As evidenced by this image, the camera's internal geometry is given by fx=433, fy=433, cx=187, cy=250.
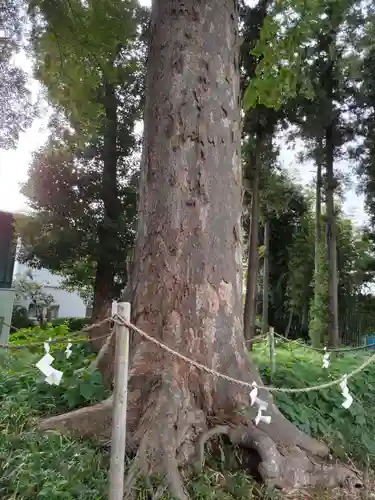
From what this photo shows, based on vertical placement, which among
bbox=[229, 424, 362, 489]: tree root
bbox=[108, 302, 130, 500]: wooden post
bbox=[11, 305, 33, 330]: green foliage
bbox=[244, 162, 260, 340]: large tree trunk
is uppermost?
bbox=[244, 162, 260, 340]: large tree trunk

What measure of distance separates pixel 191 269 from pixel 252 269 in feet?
23.9

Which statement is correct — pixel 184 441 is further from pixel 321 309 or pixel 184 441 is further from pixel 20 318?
pixel 20 318

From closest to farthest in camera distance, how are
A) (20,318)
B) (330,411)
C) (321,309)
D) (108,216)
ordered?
(330,411), (108,216), (321,309), (20,318)

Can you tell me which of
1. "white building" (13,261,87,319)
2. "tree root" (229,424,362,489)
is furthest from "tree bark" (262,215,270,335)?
"tree root" (229,424,362,489)

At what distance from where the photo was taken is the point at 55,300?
83.8 feet

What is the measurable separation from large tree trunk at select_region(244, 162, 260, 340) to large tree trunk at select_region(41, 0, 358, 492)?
657 cm

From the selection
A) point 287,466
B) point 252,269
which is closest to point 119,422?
point 287,466

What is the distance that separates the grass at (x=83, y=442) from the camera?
7.53 feet

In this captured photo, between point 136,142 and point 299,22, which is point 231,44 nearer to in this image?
point 299,22

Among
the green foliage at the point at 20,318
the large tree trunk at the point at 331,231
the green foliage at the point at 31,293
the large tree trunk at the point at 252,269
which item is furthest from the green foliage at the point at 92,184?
the green foliage at the point at 31,293

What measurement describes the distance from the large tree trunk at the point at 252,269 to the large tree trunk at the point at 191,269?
6.57 meters

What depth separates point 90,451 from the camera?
104 inches

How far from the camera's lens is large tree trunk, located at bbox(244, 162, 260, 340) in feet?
32.7

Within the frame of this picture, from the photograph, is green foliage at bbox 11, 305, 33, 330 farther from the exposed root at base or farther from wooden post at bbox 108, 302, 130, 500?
wooden post at bbox 108, 302, 130, 500
